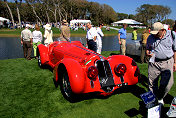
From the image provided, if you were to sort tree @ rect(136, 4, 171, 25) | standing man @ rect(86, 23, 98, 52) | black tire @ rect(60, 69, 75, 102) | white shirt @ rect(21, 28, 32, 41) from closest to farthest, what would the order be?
black tire @ rect(60, 69, 75, 102) → standing man @ rect(86, 23, 98, 52) → white shirt @ rect(21, 28, 32, 41) → tree @ rect(136, 4, 171, 25)

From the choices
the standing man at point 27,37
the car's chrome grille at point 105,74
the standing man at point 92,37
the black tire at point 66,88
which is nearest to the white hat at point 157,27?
the car's chrome grille at point 105,74

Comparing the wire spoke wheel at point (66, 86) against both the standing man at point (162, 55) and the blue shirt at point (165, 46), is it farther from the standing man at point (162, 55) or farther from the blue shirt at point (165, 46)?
the blue shirt at point (165, 46)

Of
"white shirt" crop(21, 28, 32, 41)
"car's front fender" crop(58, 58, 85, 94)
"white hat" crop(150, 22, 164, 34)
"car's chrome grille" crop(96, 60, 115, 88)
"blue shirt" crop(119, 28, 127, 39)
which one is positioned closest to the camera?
"white hat" crop(150, 22, 164, 34)

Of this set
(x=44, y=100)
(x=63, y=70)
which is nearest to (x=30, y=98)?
(x=44, y=100)

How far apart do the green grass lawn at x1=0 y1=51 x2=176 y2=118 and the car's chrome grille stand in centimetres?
53

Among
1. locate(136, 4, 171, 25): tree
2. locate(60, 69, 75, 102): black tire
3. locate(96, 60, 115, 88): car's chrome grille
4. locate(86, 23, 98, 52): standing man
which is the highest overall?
locate(136, 4, 171, 25): tree

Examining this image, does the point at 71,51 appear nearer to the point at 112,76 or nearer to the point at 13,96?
the point at 112,76

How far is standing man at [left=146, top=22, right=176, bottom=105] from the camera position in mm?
2943

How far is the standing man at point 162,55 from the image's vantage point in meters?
2.94

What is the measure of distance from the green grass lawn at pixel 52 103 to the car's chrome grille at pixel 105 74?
20.9 inches

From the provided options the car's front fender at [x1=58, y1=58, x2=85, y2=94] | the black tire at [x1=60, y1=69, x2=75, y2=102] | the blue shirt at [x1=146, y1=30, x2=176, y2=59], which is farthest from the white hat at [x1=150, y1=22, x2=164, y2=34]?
the black tire at [x1=60, y1=69, x2=75, y2=102]

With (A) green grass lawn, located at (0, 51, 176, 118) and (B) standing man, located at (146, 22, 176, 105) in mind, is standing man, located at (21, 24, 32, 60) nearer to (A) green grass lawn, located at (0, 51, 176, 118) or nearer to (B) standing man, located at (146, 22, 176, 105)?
(A) green grass lawn, located at (0, 51, 176, 118)

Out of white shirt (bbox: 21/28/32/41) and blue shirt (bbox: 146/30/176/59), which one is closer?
blue shirt (bbox: 146/30/176/59)

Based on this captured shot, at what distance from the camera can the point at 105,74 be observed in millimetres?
3547
